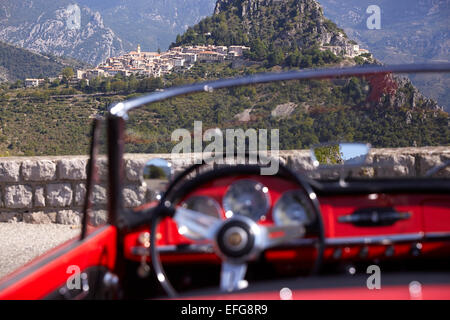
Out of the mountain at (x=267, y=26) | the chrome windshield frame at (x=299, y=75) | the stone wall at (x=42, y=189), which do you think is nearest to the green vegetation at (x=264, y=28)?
the mountain at (x=267, y=26)

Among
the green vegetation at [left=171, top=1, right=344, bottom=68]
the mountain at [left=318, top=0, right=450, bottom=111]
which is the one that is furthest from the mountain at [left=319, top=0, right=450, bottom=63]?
the green vegetation at [left=171, top=1, right=344, bottom=68]

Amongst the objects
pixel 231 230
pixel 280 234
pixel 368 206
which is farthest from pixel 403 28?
pixel 231 230

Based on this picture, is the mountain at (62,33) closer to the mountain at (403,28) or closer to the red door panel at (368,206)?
the mountain at (403,28)

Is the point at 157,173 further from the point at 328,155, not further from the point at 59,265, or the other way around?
the point at 328,155

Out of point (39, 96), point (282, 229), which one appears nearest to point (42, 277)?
point (282, 229)

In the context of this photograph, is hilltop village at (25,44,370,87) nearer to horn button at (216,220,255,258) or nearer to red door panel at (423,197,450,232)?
red door panel at (423,197,450,232)

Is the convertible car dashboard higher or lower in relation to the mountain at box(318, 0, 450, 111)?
lower
